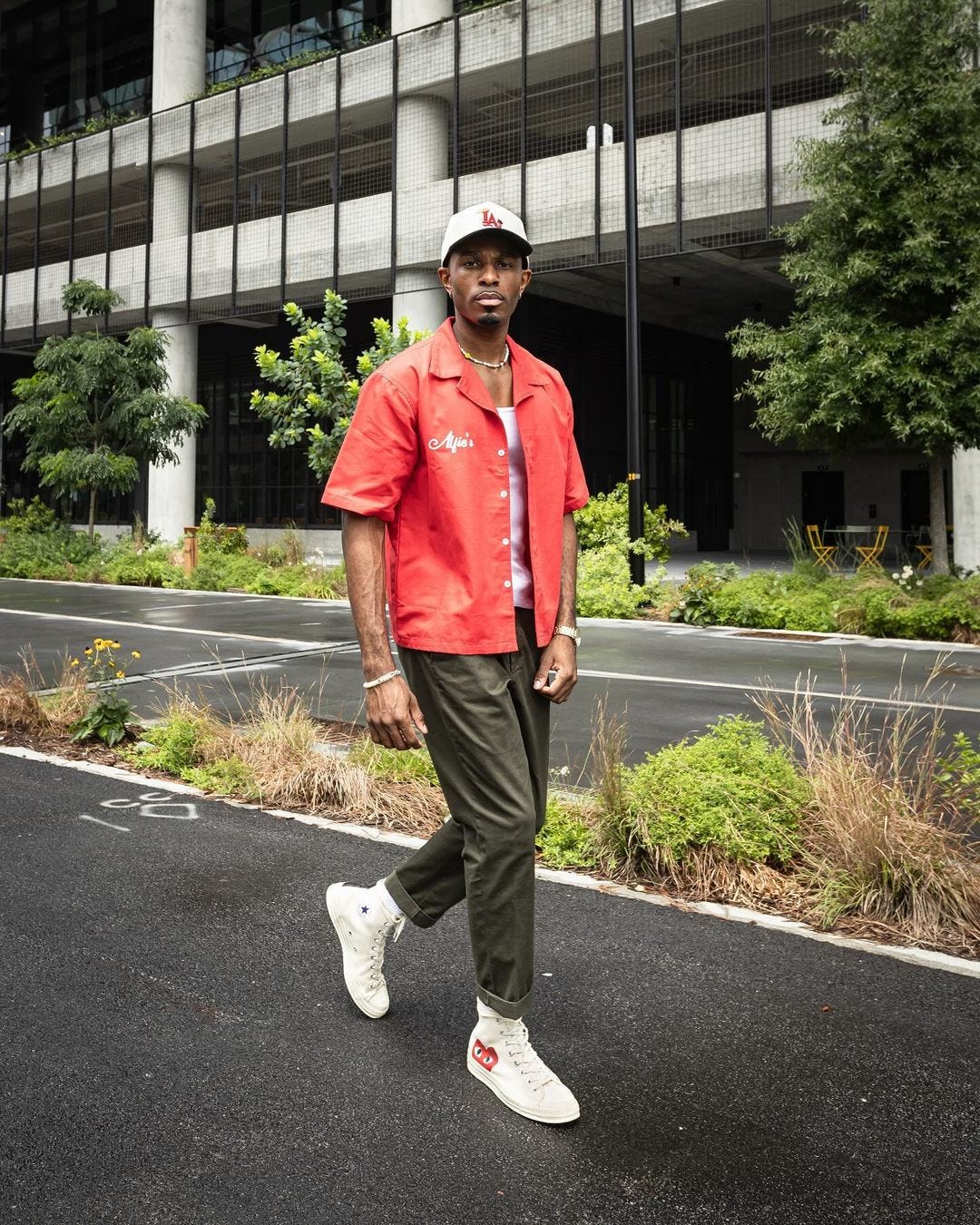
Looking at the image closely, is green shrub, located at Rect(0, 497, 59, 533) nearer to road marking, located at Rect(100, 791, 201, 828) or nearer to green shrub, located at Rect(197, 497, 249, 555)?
green shrub, located at Rect(197, 497, 249, 555)

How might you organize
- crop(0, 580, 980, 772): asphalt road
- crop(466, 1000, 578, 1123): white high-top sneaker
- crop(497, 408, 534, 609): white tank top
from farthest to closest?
crop(0, 580, 980, 772): asphalt road → crop(497, 408, 534, 609): white tank top → crop(466, 1000, 578, 1123): white high-top sneaker

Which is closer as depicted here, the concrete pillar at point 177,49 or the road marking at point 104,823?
the road marking at point 104,823

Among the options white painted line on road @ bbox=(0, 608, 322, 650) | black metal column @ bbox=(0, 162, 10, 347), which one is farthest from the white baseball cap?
black metal column @ bbox=(0, 162, 10, 347)

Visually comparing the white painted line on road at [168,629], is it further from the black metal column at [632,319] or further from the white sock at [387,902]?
the white sock at [387,902]

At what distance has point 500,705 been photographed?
122 inches

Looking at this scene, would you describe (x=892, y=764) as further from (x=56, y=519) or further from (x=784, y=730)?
(x=56, y=519)

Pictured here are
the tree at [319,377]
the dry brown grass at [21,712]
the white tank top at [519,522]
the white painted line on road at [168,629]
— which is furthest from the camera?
the tree at [319,377]

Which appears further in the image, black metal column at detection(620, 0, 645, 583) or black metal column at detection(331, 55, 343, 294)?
black metal column at detection(331, 55, 343, 294)

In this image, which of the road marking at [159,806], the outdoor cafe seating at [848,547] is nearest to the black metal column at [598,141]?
the outdoor cafe seating at [848,547]

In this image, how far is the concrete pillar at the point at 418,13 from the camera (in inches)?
1072

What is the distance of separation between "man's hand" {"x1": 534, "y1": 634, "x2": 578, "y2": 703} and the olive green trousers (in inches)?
2.7

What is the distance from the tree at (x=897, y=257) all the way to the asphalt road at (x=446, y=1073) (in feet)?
42.3

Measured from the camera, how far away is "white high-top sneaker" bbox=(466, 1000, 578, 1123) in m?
2.96

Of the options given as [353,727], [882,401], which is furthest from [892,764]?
[882,401]
